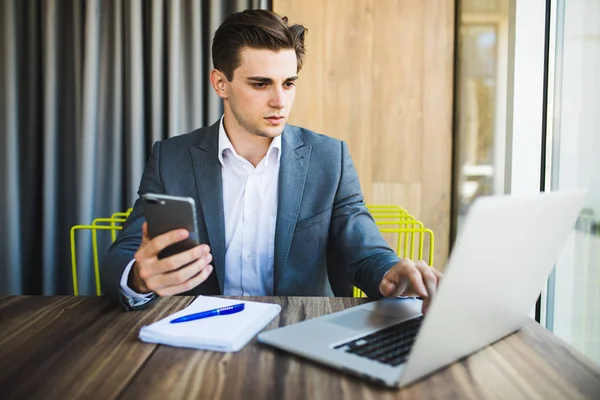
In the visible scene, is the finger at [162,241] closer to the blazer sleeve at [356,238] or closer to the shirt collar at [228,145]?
the blazer sleeve at [356,238]

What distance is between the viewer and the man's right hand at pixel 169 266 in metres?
0.92

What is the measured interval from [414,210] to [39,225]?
1784 mm

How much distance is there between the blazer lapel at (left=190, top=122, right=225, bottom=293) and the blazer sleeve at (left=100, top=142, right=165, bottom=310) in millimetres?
120

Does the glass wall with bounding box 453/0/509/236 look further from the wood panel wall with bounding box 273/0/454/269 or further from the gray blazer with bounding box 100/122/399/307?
the gray blazer with bounding box 100/122/399/307

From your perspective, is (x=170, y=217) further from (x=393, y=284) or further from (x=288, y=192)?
(x=288, y=192)

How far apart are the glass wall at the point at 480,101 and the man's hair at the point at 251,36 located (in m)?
0.80

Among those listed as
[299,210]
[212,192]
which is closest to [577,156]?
[299,210]

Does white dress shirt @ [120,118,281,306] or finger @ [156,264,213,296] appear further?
white dress shirt @ [120,118,281,306]

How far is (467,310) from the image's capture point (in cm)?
70

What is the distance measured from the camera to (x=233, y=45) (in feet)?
5.37

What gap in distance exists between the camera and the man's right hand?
92 cm

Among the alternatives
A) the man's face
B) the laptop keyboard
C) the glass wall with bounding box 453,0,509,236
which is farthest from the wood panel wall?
the laptop keyboard

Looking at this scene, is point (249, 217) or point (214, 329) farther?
point (249, 217)

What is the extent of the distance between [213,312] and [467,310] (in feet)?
1.53
